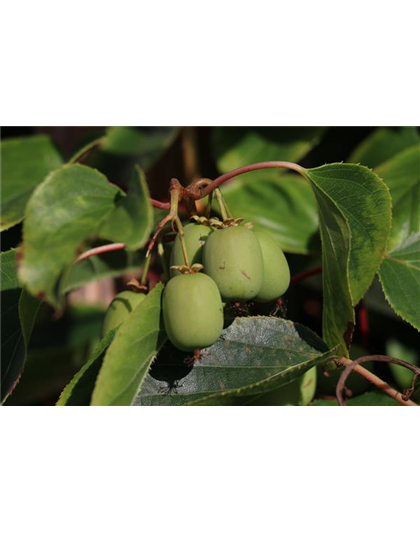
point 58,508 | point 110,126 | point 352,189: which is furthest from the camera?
point 110,126

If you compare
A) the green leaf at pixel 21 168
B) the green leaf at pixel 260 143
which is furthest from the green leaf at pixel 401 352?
the green leaf at pixel 21 168

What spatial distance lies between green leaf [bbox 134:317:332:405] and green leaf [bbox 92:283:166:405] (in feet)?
0.18

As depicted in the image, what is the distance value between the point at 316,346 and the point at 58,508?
383 mm

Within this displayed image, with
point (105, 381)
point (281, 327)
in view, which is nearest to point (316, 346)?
point (281, 327)

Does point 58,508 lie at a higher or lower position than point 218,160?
lower

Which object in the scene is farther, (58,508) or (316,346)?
(316,346)

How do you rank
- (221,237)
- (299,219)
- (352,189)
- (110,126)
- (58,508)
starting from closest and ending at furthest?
(58,508) → (221,237) → (352,189) → (299,219) → (110,126)

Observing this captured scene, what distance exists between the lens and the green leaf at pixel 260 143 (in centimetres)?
156

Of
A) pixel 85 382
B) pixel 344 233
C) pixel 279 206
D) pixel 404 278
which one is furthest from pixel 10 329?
pixel 279 206

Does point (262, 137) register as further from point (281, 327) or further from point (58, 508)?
point (58, 508)

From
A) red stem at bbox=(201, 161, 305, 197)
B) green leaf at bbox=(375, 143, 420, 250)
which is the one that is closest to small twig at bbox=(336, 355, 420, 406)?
red stem at bbox=(201, 161, 305, 197)

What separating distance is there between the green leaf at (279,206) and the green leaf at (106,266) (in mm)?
229

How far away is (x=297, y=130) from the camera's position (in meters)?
1.57

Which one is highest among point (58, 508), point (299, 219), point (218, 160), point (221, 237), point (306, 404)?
point (218, 160)
